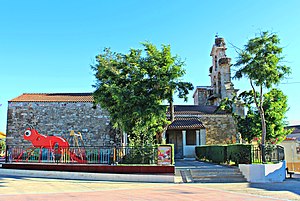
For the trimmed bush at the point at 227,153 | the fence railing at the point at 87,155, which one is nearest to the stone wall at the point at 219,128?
the trimmed bush at the point at 227,153

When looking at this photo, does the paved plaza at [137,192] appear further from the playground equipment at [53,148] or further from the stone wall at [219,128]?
the stone wall at [219,128]

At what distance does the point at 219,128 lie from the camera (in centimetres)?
2725

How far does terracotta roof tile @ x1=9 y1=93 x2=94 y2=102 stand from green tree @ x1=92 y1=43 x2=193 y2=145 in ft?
32.7

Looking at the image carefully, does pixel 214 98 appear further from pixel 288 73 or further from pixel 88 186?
pixel 88 186

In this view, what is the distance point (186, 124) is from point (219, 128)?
3608mm

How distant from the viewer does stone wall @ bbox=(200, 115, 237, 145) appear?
88.4 ft

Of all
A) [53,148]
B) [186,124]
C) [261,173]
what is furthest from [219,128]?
[53,148]

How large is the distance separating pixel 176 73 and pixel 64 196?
28.5 feet

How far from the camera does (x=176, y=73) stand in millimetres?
15578

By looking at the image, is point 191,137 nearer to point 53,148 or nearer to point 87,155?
point 87,155

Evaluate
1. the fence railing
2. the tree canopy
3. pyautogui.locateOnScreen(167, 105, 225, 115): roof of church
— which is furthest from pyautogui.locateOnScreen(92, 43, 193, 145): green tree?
pyautogui.locateOnScreen(167, 105, 225, 115): roof of church

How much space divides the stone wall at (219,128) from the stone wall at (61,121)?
26.1 ft

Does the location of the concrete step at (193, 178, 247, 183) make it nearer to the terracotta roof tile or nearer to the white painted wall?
the white painted wall

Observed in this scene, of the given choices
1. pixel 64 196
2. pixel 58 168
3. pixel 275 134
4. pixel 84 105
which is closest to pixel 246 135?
pixel 275 134
